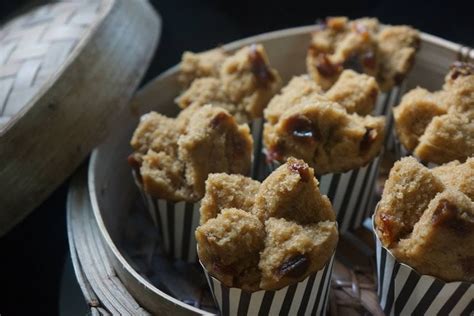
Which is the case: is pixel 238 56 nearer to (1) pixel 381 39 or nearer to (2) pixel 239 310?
(1) pixel 381 39

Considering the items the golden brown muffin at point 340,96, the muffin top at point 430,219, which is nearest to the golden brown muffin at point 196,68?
the golden brown muffin at point 340,96

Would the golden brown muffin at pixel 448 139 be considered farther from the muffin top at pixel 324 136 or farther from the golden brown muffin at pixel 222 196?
the golden brown muffin at pixel 222 196

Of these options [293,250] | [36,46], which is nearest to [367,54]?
[293,250]

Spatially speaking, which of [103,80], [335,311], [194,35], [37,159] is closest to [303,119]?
[335,311]

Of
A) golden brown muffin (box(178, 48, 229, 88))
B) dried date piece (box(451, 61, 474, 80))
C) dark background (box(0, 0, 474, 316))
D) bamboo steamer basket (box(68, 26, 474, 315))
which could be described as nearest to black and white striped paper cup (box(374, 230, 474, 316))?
bamboo steamer basket (box(68, 26, 474, 315))

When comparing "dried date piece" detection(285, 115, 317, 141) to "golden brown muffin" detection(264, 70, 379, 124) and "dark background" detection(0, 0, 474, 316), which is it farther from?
"dark background" detection(0, 0, 474, 316)

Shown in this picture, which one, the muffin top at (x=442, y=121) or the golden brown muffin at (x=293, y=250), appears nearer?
the golden brown muffin at (x=293, y=250)
